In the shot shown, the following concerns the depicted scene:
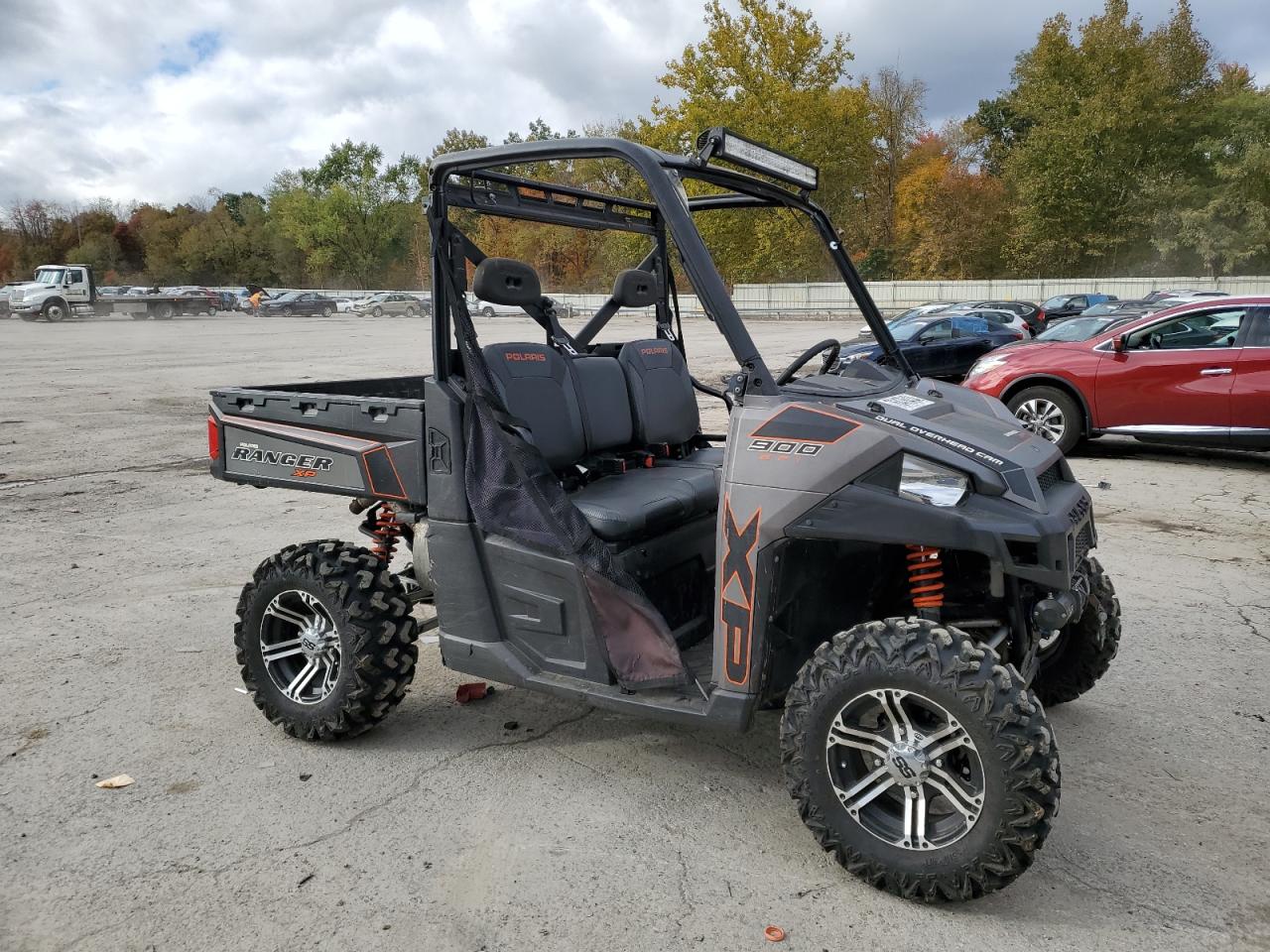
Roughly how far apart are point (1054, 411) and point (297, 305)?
156ft

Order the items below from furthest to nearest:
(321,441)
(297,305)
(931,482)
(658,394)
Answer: (297,305), (658,394), (321,441), (931,482)

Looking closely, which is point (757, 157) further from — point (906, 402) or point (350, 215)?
point (350, 215)

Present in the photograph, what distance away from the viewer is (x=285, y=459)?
4.24 m

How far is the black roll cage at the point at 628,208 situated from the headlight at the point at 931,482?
0.47 m

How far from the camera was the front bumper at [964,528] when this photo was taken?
9.45 feet

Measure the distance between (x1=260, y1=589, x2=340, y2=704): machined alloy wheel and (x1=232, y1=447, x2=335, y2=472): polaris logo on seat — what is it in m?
0.50

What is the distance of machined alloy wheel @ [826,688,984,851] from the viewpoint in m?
2.89

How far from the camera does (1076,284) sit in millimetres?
48875

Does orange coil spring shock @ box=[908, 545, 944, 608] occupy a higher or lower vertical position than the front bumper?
lower

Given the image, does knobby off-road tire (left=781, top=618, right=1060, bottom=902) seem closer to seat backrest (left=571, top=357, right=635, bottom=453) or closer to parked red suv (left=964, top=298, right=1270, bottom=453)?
seat backrest (left=571, top=357, right=635, bottom=453)

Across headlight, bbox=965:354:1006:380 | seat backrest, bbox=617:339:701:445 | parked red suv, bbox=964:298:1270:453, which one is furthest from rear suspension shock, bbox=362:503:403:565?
headlight, bbox=965:354:1006:380

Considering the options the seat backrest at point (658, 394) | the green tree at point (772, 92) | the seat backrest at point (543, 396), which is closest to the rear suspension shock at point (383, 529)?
the seat backrest at point (543, 396)

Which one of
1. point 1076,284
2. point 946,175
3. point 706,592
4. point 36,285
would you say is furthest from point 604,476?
point 946,175

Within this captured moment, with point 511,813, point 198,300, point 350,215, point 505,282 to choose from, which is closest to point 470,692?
point 511,813
